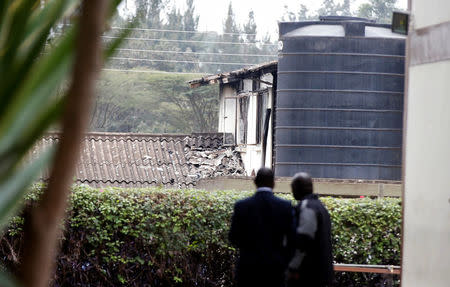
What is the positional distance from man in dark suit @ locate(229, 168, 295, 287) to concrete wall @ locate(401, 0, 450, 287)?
1.67 meters

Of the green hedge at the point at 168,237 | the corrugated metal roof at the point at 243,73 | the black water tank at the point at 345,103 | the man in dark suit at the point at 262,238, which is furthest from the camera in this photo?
the corrugated metal roof at the point at 243,73

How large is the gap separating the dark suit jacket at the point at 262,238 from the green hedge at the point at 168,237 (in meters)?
3.69

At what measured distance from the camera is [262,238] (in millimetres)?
5949

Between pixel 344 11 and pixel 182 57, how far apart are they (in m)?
19.6

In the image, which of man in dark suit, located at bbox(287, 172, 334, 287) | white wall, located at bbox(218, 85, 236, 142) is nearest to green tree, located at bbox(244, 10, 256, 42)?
white wall, located at bbox(218, 85, 236, 142)

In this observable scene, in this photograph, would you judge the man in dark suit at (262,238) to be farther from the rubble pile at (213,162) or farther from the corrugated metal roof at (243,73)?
the rubble pile at (213,162)

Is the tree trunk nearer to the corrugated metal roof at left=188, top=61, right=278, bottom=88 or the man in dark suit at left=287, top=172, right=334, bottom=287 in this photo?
the man in dark suit at left=287, top=172, right=334, bottom=287

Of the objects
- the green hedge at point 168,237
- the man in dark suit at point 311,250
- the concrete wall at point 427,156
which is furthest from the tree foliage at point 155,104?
the man in dark suit at point 311,250

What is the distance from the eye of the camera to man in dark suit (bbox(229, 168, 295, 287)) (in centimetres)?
592

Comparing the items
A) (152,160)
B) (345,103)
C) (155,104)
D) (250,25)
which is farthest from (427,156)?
(250,25)

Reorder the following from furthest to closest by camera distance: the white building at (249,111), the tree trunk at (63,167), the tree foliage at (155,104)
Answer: the tree foliage at (155,104) → the white building at (249,111) → the tree trunk at (63,167)

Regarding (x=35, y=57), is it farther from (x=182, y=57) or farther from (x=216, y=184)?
(x=182, y=57)

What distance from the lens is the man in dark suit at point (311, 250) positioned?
5957mm

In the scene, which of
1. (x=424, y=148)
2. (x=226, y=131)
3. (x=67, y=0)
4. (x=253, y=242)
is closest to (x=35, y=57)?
(x=67, y=0)
